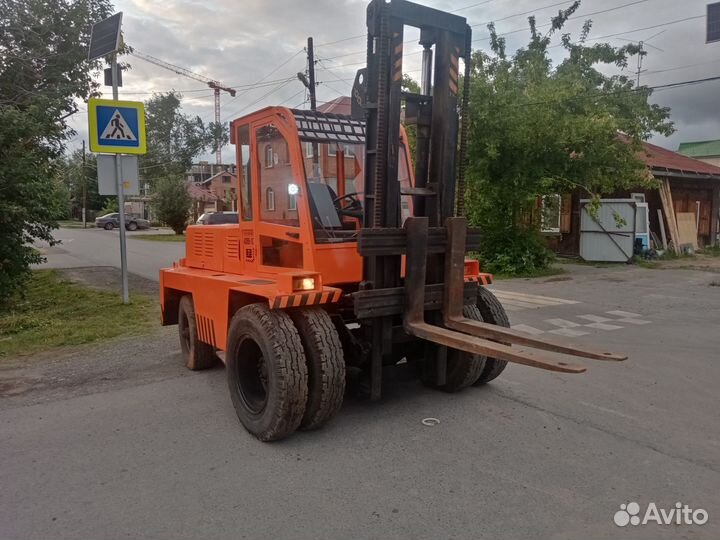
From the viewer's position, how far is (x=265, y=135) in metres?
5.01

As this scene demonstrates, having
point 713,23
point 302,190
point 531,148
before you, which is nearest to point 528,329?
point 302,190

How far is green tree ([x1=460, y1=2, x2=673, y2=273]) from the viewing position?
13852mm

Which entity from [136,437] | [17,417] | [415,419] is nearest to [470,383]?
[415,419]

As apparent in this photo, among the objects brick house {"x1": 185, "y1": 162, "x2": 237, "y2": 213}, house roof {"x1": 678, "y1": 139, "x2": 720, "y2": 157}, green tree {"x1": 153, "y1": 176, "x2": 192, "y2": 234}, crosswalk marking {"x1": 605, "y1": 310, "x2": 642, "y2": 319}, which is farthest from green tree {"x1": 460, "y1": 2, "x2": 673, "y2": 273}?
house roof {"x1": 678, "y1": 139, "x2": 720, "y2": 157}

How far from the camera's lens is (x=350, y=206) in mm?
5262

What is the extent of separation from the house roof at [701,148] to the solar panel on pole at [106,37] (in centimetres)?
5823

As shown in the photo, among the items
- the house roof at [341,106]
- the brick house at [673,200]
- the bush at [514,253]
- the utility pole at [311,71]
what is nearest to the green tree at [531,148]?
the bush at [514,253]

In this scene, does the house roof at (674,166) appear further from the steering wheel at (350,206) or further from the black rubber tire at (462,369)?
the steering wheel at (350,206)

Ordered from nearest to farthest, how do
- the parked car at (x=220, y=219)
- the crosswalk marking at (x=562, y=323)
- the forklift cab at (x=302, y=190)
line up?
the forklift cab at (x=302, y=190) → the parked car at (x=220, y=219) → the crosswalk marking at (x=562, y=323)

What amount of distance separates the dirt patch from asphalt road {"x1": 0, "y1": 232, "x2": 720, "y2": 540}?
6003 mm

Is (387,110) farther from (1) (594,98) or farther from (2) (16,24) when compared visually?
(1) (594,98)

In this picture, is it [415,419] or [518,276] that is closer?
[415,419]

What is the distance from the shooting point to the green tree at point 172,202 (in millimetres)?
37250

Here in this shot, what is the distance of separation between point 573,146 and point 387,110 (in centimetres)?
1154
